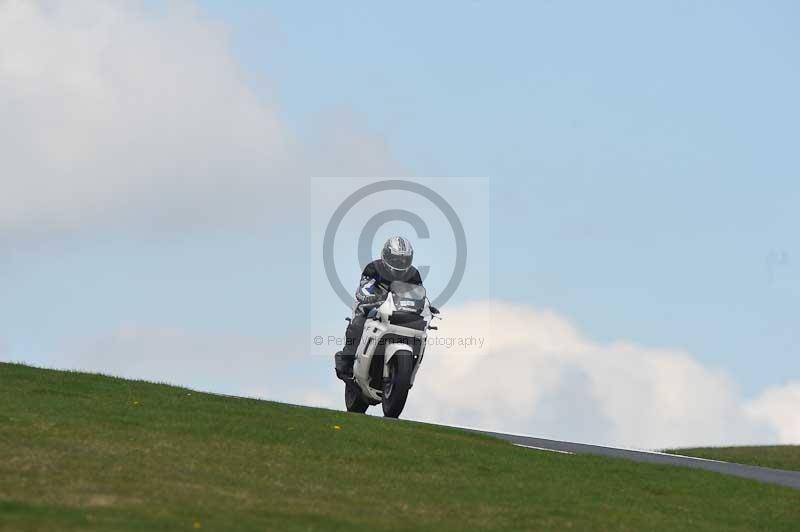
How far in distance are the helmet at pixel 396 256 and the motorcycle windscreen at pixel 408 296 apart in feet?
1.34

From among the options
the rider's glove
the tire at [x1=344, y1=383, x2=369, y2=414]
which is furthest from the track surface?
the rider's glove

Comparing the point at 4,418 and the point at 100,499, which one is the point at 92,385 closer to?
the point at 4,418

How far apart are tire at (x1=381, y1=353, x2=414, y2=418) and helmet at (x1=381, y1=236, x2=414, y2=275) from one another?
1977mm

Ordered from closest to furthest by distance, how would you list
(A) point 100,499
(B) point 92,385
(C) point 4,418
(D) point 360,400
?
(A) point 100,499 → (C) point 4,418 → (B) point 92,385 → (D) point 360,400

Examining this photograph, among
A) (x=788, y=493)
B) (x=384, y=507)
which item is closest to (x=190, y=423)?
(x=384, y=507)

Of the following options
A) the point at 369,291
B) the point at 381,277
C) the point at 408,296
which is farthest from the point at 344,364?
the point at 408,296

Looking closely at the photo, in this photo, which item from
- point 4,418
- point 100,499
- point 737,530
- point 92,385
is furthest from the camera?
point 92,385

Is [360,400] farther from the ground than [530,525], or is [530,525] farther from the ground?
[360,400]

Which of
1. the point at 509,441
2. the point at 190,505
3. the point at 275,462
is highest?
the point at 509,441

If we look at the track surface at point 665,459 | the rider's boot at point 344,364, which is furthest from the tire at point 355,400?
the track surface at point 665,459

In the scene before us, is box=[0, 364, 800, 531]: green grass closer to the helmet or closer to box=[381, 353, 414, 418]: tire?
box=[381, 353, 414, 418]: tire

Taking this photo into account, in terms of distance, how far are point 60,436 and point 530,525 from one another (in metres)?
7.52

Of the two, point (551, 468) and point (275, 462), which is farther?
point (551, 468)

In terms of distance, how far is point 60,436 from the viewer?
19703mm
